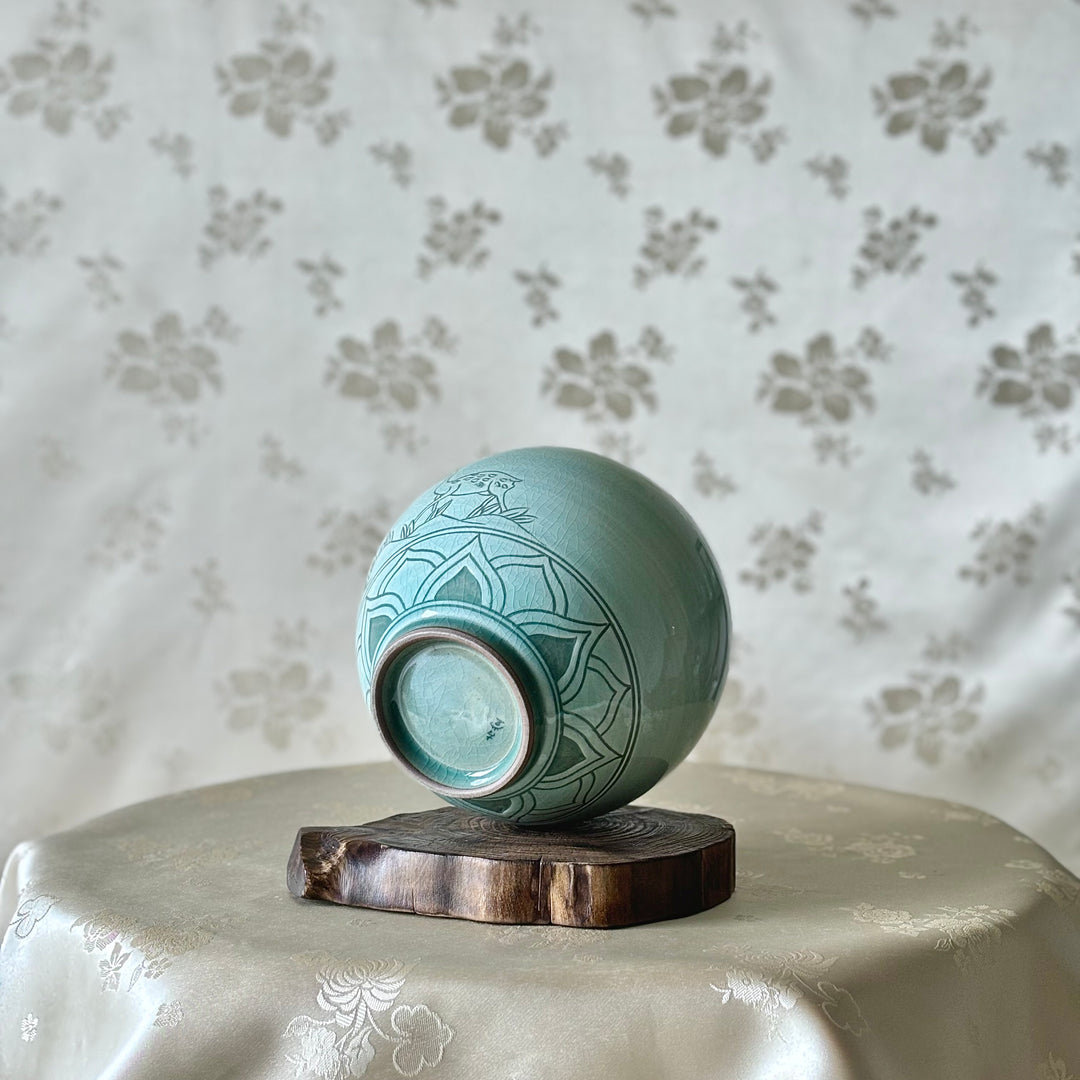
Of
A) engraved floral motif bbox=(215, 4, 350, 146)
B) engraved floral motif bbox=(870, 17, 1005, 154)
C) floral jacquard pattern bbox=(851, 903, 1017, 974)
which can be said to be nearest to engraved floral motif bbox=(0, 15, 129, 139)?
engraved floral motif bbox=(215, 4, 350, 146)

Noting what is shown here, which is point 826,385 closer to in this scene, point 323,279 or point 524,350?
point 524,350

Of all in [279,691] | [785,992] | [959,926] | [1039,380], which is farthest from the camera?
[279,691]

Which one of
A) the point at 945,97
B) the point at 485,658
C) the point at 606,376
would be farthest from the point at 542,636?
the point at 945,97

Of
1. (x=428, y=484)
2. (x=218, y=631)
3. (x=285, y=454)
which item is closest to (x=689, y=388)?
(x=428, y=484)

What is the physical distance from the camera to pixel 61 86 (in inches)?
63.6

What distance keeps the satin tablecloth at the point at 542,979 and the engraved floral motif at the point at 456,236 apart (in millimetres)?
873

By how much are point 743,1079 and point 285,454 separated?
3.63 ft

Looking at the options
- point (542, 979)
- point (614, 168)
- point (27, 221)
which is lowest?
point (542, 979)

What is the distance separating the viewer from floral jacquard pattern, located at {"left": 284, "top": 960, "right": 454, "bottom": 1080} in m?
0.68

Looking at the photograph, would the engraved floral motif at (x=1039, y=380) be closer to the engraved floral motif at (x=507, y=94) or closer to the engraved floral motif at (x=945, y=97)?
the engraved floral motif at (x=945, y=97)

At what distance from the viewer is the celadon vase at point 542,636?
2.51ft

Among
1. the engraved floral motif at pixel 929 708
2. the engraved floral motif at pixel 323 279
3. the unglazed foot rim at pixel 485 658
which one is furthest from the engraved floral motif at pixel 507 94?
the unglazed foot rim at pixel 485 658

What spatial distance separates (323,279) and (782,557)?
0.68 metres

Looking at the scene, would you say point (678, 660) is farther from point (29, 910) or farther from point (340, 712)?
point (340, 712)
